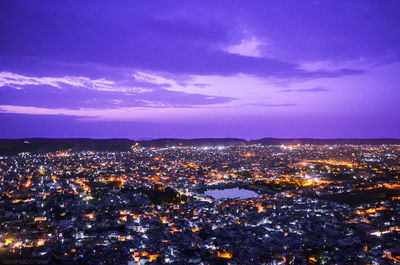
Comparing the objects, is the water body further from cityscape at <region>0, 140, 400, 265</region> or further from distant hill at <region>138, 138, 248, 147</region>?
distant hill at <region>138, 138, 248, 147</region>

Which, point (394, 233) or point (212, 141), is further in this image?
point (212, 141)

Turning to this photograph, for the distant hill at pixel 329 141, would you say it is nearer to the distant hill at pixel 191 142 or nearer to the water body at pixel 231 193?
the distant hill at pixel 191 142

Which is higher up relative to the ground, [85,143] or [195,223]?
[85,143]

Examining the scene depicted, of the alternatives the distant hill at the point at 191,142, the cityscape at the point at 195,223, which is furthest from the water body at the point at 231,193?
the distant hill at the point at 191,142

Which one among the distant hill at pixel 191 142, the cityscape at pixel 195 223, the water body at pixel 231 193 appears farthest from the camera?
the distant hill at pixel 191 142

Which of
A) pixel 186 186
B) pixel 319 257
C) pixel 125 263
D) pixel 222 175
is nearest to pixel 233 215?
pixel 319 257

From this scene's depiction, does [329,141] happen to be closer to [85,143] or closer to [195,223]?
[85,143]

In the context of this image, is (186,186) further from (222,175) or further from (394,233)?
(394,233)

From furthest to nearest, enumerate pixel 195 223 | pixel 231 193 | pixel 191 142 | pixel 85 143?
pixel 191 142, pixel 85 143, pixel 231 193, pixel 195 223

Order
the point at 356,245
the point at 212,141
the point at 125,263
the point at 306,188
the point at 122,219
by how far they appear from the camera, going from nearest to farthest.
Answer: the point at 125,263
the point at 356,245
the point at 122,219
the point at 306,188
the point at 212,141

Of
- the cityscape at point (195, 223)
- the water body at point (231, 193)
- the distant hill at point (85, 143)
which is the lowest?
the water body at point (231, 193)

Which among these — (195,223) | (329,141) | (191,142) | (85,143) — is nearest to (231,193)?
(195,223)
